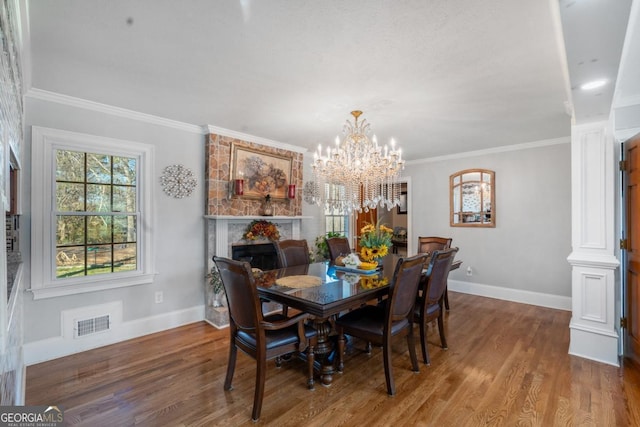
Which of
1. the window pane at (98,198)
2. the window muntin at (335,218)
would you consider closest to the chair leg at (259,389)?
the window pane at (98,198)

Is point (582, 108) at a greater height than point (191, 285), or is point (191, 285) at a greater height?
point (582, 108)


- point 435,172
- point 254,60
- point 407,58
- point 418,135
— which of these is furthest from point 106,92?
point 435,172

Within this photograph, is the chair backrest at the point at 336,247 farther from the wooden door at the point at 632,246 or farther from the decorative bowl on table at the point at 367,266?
the wooden door at the point at 632,246

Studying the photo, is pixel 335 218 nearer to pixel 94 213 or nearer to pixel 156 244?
pixel 156 244

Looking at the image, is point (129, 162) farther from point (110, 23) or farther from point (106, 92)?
point (110, 23)

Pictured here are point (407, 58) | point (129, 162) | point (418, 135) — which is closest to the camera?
point (407, 58)

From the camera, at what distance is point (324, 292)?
2.32 m

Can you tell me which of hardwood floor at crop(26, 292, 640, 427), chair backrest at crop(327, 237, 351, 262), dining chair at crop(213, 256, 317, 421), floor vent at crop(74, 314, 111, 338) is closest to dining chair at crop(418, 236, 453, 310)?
chair backrest at crop(327, 237, 351, 262)

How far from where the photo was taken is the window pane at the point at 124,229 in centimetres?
330

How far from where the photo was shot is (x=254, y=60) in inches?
85.4

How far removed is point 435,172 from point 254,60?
422 centimetres

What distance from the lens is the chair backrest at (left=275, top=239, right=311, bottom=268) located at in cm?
345

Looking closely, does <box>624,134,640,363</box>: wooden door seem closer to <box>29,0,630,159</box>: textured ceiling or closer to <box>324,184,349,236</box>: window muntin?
<box>29,0,630,159</box>: textured ceiling

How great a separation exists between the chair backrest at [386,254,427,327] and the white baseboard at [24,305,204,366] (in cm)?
264
